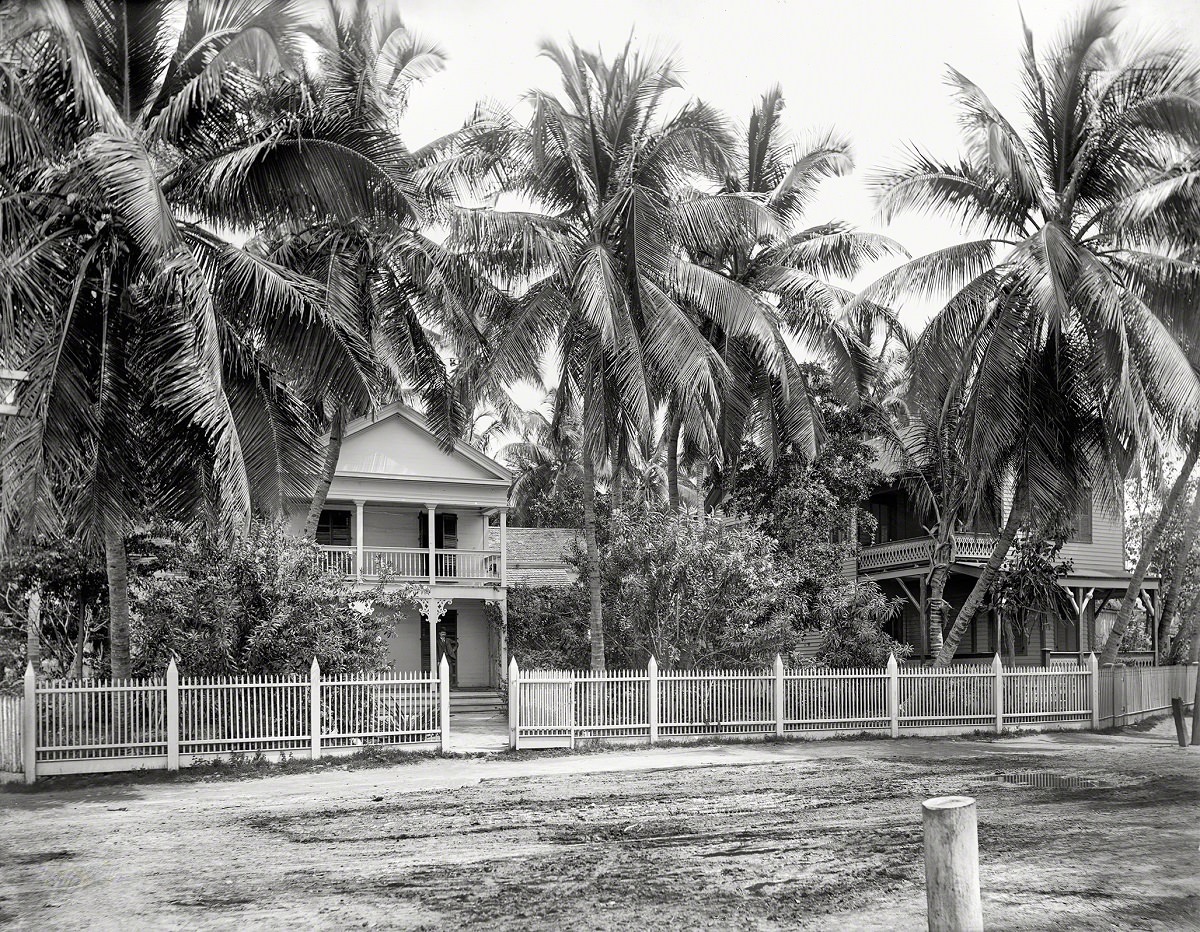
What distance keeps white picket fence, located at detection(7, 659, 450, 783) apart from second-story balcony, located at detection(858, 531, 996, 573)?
48.9ft

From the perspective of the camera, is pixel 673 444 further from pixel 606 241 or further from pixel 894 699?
pixel 894 699

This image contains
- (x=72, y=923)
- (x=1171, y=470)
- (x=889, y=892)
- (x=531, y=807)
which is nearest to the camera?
(x=72, y=923)

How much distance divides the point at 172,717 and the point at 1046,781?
37.0ft

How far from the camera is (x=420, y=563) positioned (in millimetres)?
29094

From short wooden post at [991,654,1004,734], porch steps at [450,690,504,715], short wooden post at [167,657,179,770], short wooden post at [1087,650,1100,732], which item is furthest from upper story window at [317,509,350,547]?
short wooden post at [1087,650,1100,732]

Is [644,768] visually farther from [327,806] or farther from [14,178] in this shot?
[14,178]

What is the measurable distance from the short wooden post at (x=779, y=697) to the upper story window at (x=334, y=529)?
13.0 metres

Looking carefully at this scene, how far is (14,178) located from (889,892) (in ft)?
42.8

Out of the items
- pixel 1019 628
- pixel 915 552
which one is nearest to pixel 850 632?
pixel 915 552

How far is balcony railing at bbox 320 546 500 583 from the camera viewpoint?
89.6ft

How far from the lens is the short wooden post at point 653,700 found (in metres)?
19.1

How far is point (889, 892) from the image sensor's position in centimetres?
819

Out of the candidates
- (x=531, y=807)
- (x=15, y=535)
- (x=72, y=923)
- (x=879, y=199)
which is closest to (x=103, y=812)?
(x=15, y=535)

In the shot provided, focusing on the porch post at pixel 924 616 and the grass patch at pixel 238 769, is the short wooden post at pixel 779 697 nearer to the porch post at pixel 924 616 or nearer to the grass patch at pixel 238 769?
the grass patch at pixel 238 769
